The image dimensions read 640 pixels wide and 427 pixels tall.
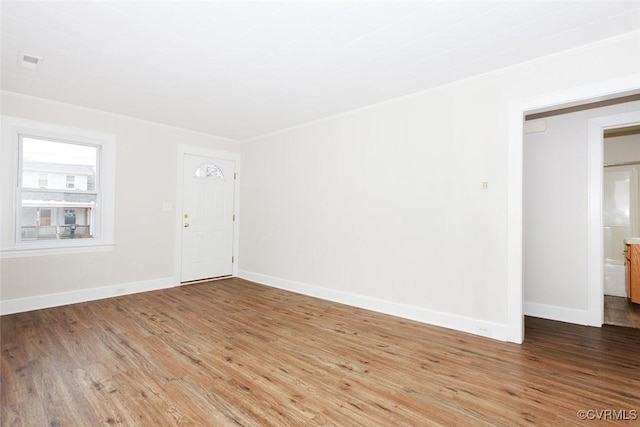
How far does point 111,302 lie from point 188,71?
335cm

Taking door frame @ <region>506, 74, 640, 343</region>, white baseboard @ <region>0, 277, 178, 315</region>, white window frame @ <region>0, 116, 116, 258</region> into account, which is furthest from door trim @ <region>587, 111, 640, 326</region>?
white window frame @ <region>0, 116, 116, 258</region>

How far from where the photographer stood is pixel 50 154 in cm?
419

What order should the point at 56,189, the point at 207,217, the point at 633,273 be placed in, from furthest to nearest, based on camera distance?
the point at 207,217, the point at 633,273, the point at 56,189

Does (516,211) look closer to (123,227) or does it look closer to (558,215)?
(558,215)

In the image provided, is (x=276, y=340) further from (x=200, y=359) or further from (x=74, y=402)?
(x=74, y=402)

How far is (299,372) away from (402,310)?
5.82 feet

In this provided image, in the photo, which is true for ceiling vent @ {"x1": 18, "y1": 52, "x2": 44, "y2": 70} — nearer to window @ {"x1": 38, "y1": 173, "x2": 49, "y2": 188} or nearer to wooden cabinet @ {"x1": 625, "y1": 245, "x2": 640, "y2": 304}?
window @ {"x1": 38, "y1": 173, "x2": 49, "y2": 188}

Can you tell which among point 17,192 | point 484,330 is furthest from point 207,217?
point 484,330

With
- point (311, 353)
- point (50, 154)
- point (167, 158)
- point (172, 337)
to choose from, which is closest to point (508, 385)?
point (311, 353)

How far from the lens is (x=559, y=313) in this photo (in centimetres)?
371

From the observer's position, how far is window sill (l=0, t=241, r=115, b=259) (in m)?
3.81

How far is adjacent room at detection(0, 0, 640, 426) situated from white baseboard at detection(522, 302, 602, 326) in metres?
0.02

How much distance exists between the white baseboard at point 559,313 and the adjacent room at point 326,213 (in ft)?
0.07

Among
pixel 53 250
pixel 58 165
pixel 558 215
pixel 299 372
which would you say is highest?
pixel 58 165
